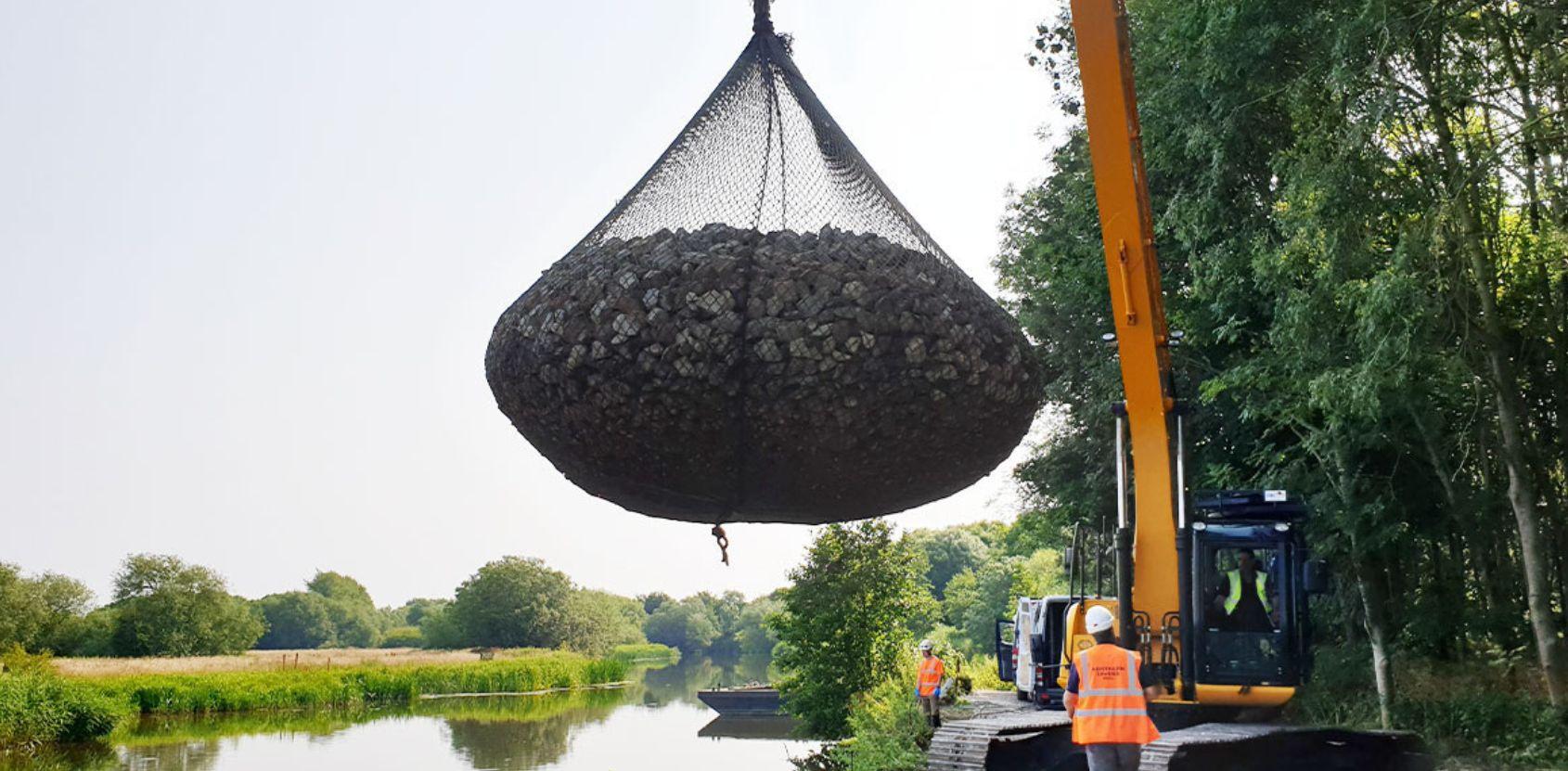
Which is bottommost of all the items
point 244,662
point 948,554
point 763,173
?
point 244,662

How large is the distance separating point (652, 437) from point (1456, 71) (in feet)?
36.2

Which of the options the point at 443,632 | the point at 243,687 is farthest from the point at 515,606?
the point at 243,687

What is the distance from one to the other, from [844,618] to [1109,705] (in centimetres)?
1649

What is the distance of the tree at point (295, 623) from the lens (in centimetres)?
7381

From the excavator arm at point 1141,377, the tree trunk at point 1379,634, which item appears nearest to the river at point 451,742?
the tree trunk at point 1379,634

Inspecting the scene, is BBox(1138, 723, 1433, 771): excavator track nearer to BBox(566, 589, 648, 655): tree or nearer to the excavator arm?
the excavator arm

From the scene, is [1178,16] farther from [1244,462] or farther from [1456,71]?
[1244,462]

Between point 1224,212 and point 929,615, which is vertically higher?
point 1224,212

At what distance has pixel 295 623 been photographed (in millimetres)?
74000

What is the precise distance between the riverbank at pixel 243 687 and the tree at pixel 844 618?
41.5ft

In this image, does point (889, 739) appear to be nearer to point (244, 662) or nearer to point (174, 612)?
point (244, 662)

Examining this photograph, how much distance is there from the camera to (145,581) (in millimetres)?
44094

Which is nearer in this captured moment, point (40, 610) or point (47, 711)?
point (47, 711)

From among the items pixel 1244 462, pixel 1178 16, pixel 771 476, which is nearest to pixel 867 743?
pixel 1244 462
